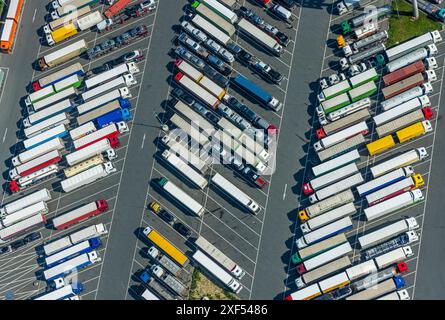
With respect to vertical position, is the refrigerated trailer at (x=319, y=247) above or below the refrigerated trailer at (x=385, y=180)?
below

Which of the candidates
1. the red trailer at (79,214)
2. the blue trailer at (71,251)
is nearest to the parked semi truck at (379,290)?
the blue trailer at (71,251)

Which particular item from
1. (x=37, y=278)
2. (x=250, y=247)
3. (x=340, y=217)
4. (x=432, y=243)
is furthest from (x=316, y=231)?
(x=37, y=278)

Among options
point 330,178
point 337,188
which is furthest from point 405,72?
point 337,188

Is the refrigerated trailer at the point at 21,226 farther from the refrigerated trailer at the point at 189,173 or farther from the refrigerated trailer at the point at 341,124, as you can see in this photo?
the refrigerated trailer at the point at 341,124

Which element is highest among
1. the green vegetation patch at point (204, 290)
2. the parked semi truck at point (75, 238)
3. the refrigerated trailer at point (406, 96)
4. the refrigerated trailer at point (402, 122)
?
the refrigerated trailer at point (406, 96)

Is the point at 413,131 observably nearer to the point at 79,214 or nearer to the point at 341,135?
the point at 341,135
